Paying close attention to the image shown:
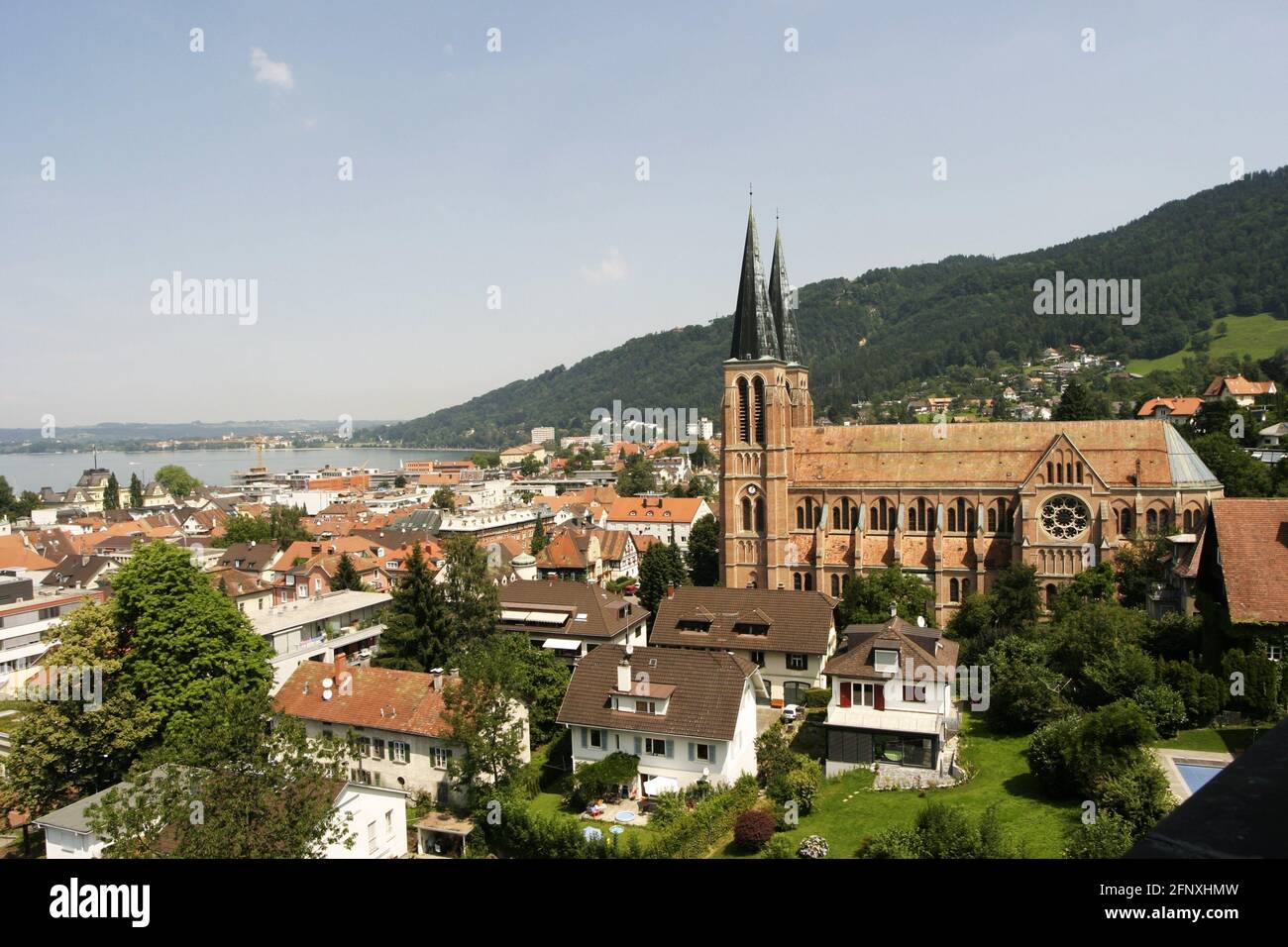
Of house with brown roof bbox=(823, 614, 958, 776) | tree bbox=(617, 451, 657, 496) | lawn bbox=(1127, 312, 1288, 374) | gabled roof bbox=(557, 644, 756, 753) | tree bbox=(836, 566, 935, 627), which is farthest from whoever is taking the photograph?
lawn bbox=(1127, 312, 1288, 374)

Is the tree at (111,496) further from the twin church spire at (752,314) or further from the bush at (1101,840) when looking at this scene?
the bush at (1101,840)

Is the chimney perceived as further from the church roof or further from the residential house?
the church roof

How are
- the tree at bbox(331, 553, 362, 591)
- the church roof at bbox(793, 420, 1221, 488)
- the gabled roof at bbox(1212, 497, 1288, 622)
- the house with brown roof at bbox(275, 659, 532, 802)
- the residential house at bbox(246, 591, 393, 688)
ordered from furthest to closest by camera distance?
the tree at bbox(331, 553, 362, 591)
the church roof at bbox(793, 420, 1221, 488)
the residential house at bbox(246, 591, 393, 688)
the house with brown roof at bbox(275, 659, 532, 802)
the gabled roof at bbox(1212, 497, 1288, 622)

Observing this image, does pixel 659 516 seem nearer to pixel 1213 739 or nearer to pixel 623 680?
pixel 623 680

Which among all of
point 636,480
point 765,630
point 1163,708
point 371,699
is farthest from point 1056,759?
point 636,480

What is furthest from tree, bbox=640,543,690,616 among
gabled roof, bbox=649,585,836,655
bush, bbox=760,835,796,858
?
bush, bbox=760,835,796,858

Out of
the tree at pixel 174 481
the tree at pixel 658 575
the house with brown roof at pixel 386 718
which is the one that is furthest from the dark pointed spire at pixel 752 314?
the tree at pixel 174 481
